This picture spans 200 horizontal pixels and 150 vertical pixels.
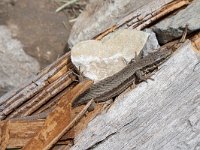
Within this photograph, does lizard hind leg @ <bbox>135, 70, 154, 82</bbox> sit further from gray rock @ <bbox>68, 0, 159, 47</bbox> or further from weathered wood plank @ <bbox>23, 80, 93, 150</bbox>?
gray rock @ <bbox>68, 0, 159, 47</bbox>

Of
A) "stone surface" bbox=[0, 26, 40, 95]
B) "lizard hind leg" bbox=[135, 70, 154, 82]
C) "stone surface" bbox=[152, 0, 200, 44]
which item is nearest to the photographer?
"lizard hind leg" bbox=[135, 70, 154, 82]

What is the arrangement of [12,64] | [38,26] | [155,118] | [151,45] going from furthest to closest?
[38,26]
[12,64]
[151,45]
[155,118]

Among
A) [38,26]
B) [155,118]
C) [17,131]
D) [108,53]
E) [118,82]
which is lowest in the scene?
[155,118]

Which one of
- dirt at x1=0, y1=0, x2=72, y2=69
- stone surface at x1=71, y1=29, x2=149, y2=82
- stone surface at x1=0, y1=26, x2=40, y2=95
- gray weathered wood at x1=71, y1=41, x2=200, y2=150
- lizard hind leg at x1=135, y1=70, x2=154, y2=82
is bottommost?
gray weathered wood at x1=71, y1=41, x2=200, y2=150

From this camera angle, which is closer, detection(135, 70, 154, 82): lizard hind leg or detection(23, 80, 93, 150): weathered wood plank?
detection(23, 80, 93, 150): weathered wood plank

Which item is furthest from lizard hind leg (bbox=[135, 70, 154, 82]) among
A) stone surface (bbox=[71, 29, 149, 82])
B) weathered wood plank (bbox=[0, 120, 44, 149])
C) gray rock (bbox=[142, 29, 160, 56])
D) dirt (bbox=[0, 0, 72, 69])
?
dirt (bbox=[0, 0, 72, 69])

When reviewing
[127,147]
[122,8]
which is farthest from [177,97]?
[122,8]

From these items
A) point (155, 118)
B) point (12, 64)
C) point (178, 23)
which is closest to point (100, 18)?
point (12, 64)

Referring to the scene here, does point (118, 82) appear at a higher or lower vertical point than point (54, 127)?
higher

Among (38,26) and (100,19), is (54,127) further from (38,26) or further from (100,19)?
(38,26)
